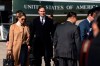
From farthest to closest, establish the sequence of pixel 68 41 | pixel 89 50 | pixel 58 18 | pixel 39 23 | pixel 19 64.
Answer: pixel 58 18
pixel 39 23
pixel 19 64
pixel 68 41
pixel 89 50

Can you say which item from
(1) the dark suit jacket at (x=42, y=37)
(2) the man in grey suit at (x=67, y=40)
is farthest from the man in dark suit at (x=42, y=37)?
(2) the man in grey suit at (x=67, y=40)

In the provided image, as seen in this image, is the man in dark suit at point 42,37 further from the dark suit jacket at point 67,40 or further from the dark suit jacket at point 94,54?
the dark suit jacket at point 94,54

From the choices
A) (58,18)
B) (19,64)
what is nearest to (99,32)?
(19,64)

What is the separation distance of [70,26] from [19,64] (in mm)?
1731

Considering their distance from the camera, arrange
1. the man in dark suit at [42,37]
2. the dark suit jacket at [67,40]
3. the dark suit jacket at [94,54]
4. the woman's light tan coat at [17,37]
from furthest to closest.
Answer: the man in dark suit at [42,37] → the woman's light tan coat at [17,37] → the dark suit jacket at [67,40] → the dark suit jacket at [94,54]

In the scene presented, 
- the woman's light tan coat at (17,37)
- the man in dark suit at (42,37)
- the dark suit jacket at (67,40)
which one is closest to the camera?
the dark suit jacket at (67,40)

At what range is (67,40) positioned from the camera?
7816mm

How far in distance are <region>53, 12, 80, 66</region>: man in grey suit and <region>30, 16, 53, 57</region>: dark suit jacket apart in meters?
1.93

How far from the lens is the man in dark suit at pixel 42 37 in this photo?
9883mm

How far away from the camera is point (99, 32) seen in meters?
3.37

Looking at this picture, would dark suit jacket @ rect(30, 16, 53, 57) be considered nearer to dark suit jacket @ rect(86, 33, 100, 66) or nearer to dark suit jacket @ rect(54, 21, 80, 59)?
dark suit jacket @ rect(54, 21, 80, 59)

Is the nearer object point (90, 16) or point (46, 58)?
point (90, 16)

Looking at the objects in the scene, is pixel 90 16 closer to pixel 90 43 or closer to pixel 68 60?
pixel 68 60

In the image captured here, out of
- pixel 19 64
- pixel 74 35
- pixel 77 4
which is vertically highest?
pixel 77 4
